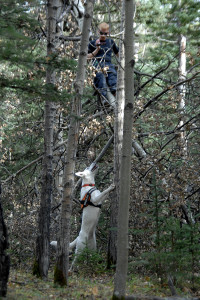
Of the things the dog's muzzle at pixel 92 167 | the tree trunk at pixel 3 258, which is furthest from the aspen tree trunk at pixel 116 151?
the tree trunk at pixel 3 258

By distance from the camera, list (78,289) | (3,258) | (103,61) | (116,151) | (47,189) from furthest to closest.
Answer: (103,61) → (116,151) → (47,189) → (78,289) → (3,258)

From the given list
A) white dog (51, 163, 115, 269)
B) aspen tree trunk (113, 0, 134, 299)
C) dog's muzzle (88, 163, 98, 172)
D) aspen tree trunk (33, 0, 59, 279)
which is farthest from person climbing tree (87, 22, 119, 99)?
aspen tree trunk (113, 0, 134, 299)

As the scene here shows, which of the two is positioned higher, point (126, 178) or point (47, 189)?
point (126, 178)

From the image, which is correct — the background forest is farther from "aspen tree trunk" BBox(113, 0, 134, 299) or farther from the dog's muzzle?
"aspen tree trunk" BBox(113, 0, 134, 299)

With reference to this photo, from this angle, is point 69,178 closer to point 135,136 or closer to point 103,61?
point 135,136

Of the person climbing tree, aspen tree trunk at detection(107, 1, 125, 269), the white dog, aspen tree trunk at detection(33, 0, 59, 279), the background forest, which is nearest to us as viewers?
the background forest

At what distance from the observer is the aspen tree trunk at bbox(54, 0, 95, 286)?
7.88 m

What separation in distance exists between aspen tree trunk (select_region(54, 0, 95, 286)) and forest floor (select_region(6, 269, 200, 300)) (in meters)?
0.36

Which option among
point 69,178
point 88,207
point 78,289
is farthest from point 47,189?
point 88,207

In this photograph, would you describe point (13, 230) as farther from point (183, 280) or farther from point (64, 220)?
point (183, 280)

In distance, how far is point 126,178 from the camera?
630 centimetres

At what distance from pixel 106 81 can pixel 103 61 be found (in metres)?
0.57

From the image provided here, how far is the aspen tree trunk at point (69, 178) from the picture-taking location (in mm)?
7879

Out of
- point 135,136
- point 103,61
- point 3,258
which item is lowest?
point 3,258
